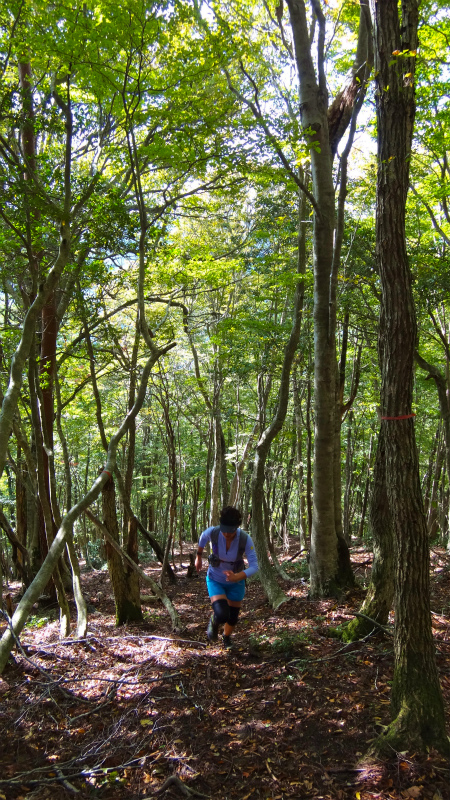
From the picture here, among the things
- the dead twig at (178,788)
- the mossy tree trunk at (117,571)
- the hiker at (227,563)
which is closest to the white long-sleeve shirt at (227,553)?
the hiker at (227,563)

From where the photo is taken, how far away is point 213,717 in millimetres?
3691

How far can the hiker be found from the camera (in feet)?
16.0

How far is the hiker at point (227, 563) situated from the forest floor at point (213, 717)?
1.35 feet

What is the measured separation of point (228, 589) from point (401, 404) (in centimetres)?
321

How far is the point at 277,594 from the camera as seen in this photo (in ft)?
21.9

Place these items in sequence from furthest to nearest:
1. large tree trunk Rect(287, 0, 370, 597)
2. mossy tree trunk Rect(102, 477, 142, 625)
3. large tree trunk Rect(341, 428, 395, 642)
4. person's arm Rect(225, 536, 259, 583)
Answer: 1. mossy tree trunk Rect(102, 477, 142, 625)
2. large tree trunk Rect(287, 0, 370, 597)
3. person's arm Rect(225, 536, 259, 583)
4. large tree trunk Rect(341, 428, 395, 642)

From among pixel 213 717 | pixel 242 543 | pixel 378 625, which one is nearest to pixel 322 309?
pixel 242 543

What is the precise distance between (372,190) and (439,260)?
2.49 m

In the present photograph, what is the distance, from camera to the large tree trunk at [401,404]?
2.81m

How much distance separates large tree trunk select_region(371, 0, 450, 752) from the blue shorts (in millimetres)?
2322

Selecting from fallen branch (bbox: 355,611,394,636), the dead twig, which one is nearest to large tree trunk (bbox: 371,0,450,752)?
the dead twig

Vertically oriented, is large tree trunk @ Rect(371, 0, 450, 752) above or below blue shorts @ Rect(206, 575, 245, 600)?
above

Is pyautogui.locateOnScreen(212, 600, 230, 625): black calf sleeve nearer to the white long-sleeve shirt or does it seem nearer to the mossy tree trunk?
the white long-sleeve shirt

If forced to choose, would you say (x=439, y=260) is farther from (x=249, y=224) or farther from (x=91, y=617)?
(x=91, y=617)
